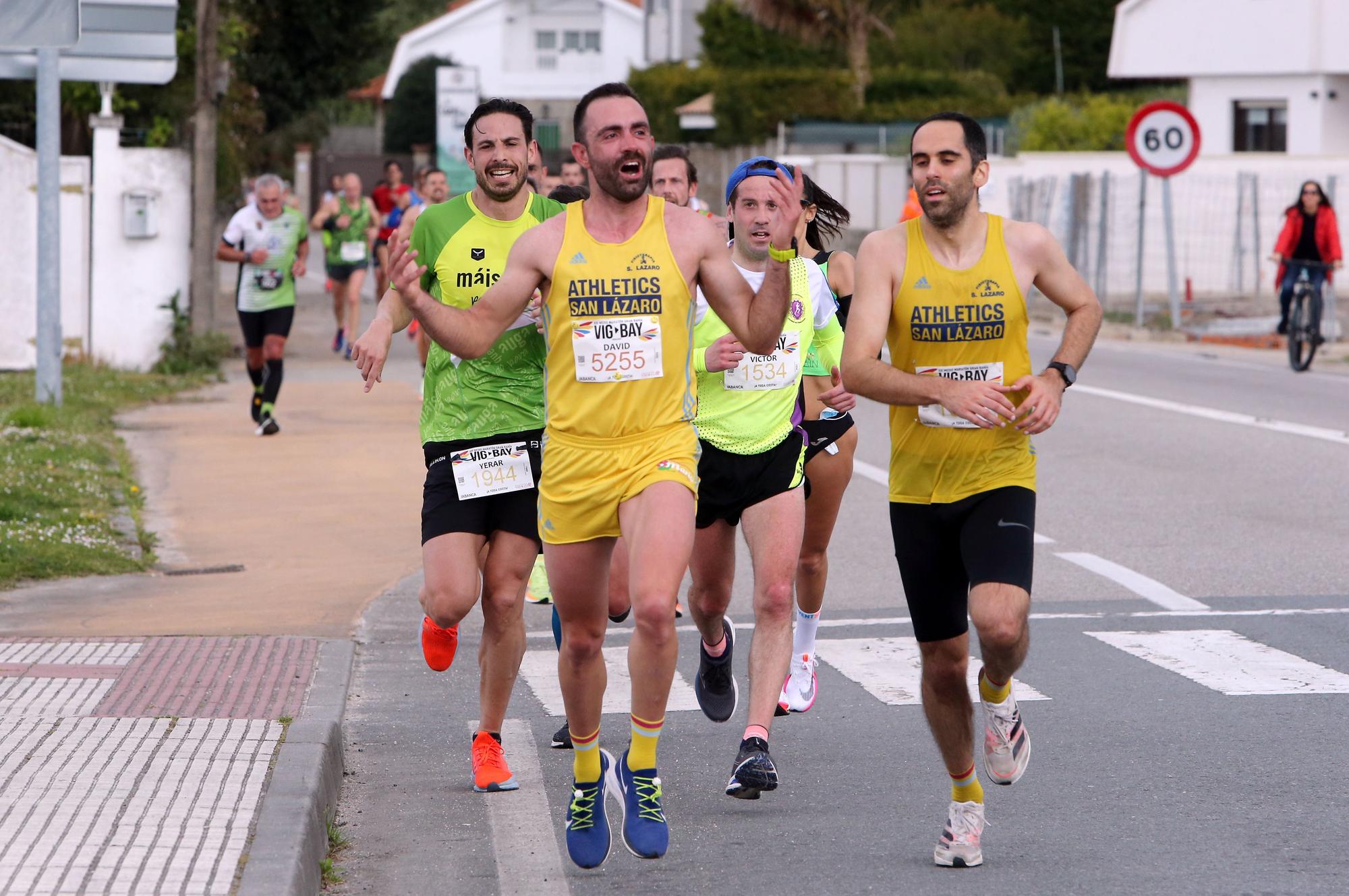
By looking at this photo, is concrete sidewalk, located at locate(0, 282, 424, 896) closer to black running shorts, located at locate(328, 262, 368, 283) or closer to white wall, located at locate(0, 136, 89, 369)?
white wall, located at locate(0, 136, 89, 369)

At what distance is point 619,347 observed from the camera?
5.35 m

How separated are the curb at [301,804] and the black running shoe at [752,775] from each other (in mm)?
1225

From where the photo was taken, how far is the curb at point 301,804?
16.0 ft

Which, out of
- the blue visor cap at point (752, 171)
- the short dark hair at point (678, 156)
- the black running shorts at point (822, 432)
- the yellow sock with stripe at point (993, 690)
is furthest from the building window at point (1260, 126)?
the yellow sock with stripe at point (993, 690)

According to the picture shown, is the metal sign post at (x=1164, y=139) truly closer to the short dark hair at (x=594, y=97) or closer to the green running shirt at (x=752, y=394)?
the green running shirt at (x=752, y=394)

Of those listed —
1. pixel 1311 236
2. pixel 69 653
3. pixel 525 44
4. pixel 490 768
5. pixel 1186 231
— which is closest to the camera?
pixel 490 768

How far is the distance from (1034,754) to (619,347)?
229cm

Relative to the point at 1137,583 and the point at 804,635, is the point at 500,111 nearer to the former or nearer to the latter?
the point at 804,635

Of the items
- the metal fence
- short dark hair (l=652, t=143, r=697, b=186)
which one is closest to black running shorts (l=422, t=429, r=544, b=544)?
short dark hair (l=652, t=143, r=697, b=186)

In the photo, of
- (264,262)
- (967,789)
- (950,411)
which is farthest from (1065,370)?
(264,262)

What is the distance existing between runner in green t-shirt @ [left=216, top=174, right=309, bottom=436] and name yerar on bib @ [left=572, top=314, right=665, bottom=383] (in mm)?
10769

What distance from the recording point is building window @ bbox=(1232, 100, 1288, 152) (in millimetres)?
41031

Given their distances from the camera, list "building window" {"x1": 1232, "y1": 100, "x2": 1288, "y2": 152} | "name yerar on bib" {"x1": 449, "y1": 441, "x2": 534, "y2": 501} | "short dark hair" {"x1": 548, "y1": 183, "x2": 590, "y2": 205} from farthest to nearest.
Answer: "building window" {"x1": 1232, "y1": 100, "x2": 1288, "y2": 152} < "short dark hair" {"x1": 548, "y1": 183, "x2": 590, "y2": 205} < "name yerar on bib" {"x1": 449, "y1": 441, "x2": 534, "y2": 501}

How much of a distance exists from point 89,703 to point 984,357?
334cm
